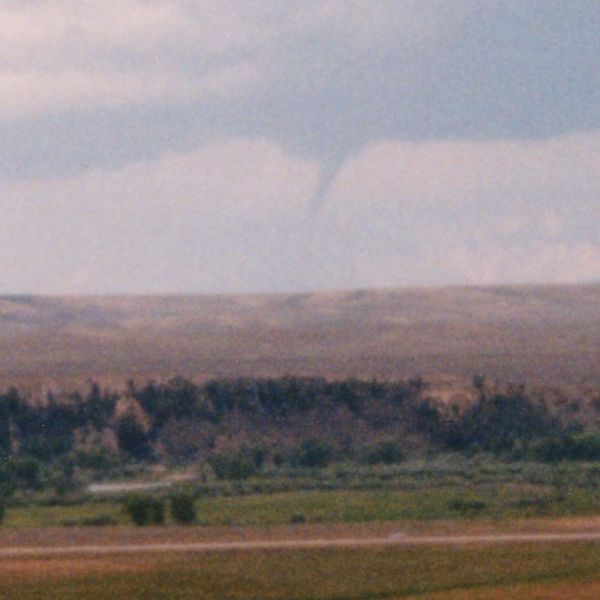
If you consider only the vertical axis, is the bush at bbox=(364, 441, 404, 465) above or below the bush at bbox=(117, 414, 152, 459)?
below

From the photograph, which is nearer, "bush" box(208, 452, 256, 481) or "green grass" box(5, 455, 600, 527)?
"green grass" box(5, 455, 600, 527)

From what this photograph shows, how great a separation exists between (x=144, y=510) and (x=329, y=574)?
50.9 ft

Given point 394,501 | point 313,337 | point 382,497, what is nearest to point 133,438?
point 382,497

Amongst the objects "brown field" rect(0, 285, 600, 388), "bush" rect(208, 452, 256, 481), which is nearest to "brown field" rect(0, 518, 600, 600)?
"bush" rect(208, 452, 256, 481)

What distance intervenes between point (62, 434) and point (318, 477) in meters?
23.1

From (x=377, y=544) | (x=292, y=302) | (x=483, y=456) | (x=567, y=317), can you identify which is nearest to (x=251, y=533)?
(x=377, y=544)

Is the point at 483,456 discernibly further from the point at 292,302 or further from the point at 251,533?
the point at 292,302

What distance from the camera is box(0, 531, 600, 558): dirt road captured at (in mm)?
39656

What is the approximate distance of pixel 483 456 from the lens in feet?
239

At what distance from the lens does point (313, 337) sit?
136 metres

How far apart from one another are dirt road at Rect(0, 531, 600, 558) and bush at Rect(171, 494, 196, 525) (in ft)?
24.6

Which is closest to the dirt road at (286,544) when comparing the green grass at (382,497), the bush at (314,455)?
the green grass at (382,497)

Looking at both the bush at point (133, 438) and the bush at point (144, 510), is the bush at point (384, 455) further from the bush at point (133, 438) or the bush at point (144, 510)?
the bush at point (144, 510)

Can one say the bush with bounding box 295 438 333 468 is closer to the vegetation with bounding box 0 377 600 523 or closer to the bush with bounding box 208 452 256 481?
the vegetation with bounding box 0 377 600 523
